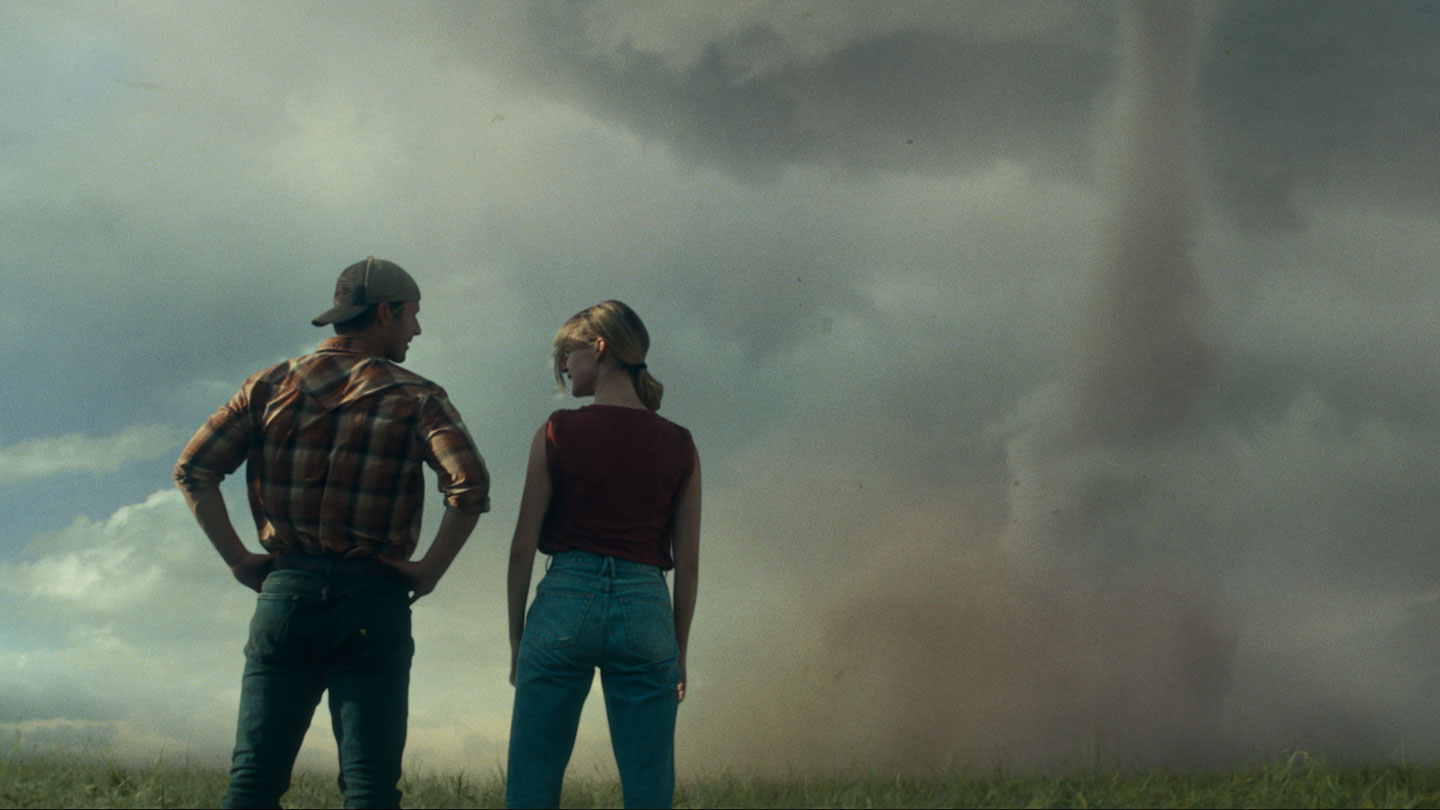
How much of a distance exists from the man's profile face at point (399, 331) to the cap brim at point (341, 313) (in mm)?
142

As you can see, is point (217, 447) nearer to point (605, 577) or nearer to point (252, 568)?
point (252, 568)

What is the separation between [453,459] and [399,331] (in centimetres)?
81

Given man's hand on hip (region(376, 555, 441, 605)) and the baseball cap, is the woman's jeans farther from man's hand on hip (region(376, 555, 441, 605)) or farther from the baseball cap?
the baseball cap

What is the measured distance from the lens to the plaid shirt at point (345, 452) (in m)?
4.79

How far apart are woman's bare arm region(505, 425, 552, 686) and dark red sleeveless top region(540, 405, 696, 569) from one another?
41 mm

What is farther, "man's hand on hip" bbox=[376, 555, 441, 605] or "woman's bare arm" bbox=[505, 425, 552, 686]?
"man's hand on hip" bbox=[376, 555, 441, 605]

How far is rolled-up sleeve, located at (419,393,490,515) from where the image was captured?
4855mm

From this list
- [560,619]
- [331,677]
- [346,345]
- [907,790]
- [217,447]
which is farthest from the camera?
[907,790]

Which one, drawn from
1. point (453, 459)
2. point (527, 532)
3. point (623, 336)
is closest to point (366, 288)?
point (453, 459)

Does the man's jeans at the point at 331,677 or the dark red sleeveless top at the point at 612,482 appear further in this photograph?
the man's jeans at the point at 331,677

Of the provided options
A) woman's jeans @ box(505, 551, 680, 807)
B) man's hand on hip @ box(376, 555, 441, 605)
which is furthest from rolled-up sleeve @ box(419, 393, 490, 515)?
woman's jeans @ box(505, 551, 680, 807)

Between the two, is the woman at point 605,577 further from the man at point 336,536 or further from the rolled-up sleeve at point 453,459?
the man at point 336,536

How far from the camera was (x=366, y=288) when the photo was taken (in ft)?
17.0

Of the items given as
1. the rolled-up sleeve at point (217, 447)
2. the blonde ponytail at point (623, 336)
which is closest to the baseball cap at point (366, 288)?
the rolled-up sleeve at point (217, 447)
